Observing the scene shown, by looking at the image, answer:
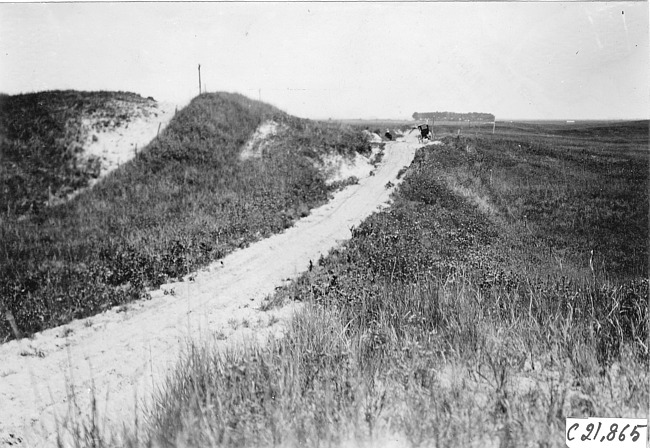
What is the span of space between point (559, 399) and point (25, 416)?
21.2ft

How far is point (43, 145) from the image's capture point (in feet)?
71.8

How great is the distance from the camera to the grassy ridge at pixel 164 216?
8656 mm

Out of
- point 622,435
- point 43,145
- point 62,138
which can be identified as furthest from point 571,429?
point 62,138

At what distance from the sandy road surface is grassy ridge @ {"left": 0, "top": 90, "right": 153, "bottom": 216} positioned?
13.0 metres

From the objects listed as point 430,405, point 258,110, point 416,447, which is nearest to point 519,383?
point 430,405

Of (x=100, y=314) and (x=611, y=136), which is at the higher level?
(x=611, y=136)

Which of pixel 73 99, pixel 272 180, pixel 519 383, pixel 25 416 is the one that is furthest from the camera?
pixel 73 99

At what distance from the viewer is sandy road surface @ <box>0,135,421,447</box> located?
5.02 meters

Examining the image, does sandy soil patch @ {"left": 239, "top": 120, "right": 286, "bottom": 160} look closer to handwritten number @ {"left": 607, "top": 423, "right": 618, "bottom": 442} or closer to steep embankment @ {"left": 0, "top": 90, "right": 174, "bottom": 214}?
steep embankment @ {"left": 0, "top": 90, "right": 174, "bottom": 214}

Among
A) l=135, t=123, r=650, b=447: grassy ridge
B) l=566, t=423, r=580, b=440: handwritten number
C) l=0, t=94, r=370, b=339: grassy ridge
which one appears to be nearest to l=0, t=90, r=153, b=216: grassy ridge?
l=0, t=94, r=370, b=339: grassy ridge

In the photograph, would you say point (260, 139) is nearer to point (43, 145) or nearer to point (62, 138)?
point (62, 138)

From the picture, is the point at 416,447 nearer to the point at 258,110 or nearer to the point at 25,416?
the point at 25,416

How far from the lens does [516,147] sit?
133 feet

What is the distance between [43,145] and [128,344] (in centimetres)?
2122
